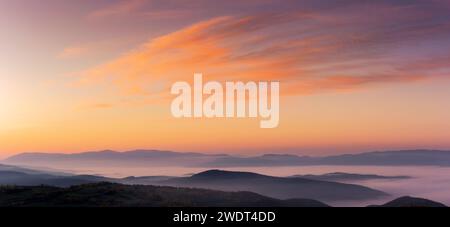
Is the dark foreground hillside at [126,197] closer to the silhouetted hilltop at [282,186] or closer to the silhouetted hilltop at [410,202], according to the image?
the silhouetted hilltop at [282,186]

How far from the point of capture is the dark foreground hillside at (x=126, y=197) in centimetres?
3241

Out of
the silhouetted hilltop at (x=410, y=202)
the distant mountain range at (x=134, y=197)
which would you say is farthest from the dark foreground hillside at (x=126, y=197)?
the silhouetted hilltop at (x=410, y=202)

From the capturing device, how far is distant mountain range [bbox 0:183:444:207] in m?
32.5

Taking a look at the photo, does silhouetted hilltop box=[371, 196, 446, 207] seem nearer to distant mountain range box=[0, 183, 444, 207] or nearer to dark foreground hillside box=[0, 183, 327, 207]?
distant mountain range box=[0, 183, 444, 207]

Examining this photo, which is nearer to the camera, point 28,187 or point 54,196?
point 54,196

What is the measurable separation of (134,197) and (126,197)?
1.61 ft

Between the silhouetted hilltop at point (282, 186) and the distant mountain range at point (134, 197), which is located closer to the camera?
the distant mountain range at point (134, 197)

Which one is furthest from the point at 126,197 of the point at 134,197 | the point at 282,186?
the point at 282,186
